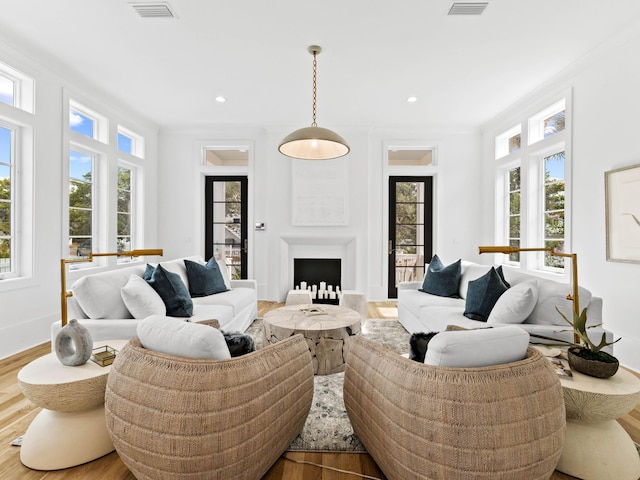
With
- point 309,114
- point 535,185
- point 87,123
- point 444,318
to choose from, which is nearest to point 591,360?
point 444,318

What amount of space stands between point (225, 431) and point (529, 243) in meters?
4.50

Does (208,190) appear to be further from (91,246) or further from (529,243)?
(529,243)

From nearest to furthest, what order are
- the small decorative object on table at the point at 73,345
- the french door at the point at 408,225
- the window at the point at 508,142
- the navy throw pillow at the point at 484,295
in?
the small decorative object on table at the point at 73,345 → the navy throw pillow at the point at 484,295 → the window at the point at 508,142 → the french door at the point at 408,225

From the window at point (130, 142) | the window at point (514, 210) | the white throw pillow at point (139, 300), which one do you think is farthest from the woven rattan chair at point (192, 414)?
the window at point (514, 210)

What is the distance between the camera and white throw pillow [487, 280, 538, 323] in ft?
7.81

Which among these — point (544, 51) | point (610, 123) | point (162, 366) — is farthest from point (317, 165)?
point (162, 366)

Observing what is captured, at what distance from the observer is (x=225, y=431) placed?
1.26m

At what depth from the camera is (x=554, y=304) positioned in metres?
2.38

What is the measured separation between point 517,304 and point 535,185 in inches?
107

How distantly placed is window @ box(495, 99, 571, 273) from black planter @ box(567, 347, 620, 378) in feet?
8.25

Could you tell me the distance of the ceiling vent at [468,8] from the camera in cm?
258

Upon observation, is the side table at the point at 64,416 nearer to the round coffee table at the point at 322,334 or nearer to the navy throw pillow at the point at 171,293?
the navy throw pillow at the point at 171,293

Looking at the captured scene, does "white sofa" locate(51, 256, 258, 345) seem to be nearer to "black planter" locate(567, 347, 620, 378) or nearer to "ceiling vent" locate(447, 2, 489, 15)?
"black planter" locate(567, 347, 620, 378)

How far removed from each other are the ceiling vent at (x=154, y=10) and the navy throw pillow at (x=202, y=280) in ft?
7.56
